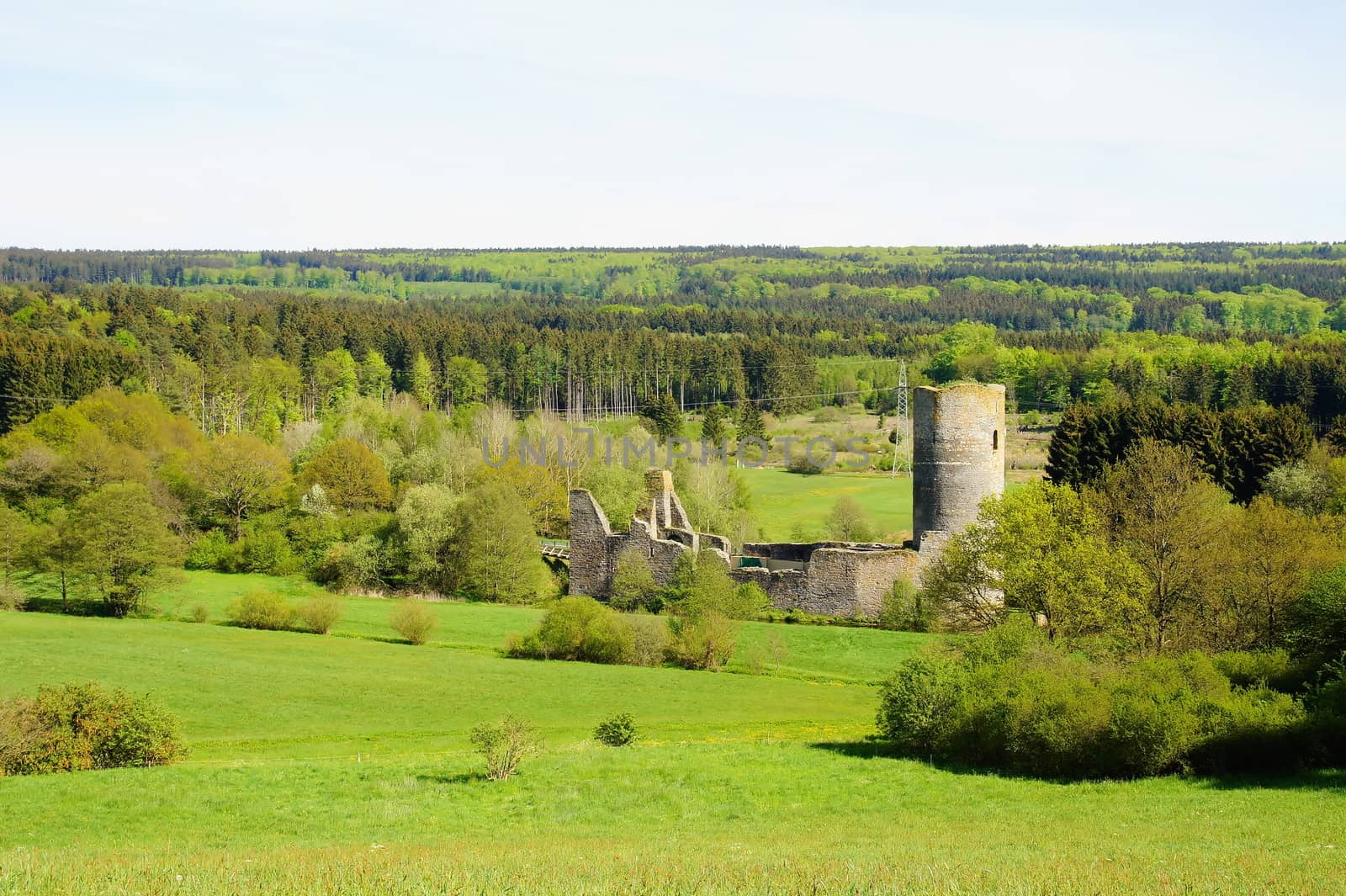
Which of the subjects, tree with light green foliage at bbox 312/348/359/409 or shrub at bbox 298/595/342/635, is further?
tree with light green foliage at bbox 312/348/359/409

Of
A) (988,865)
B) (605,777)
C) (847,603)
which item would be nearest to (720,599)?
(847,603)

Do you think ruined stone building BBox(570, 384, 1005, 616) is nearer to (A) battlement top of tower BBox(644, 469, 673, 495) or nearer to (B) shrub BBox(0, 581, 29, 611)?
(A) battlement top of tower BBox(644, 469, 673, 495)

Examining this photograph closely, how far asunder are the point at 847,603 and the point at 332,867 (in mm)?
29031

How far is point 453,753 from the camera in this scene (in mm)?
25406

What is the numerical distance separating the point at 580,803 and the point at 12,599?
31.6 metres

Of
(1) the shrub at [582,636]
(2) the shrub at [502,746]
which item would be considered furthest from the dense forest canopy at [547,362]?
(2) the shrub at [502,746]

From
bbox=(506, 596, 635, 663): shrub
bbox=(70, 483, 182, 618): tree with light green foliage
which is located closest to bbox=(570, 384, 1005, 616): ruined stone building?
bbox=(506, 596, 635, 663): shrub

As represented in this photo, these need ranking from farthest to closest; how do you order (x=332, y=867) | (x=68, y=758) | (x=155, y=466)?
1. (x=155, y=466)
2. (x=68, y=758)
3. (x=332, y=867)

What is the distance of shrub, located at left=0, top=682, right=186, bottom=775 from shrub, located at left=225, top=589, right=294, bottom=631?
18.1 m

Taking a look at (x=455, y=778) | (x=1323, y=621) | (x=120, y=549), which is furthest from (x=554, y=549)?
(x=1323, y=621)

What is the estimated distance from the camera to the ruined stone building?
1539 inches

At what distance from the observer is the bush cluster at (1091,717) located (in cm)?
2081

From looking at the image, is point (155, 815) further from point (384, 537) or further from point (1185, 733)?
point (384, 537)

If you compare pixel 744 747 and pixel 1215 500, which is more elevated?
pixel 1215 500
